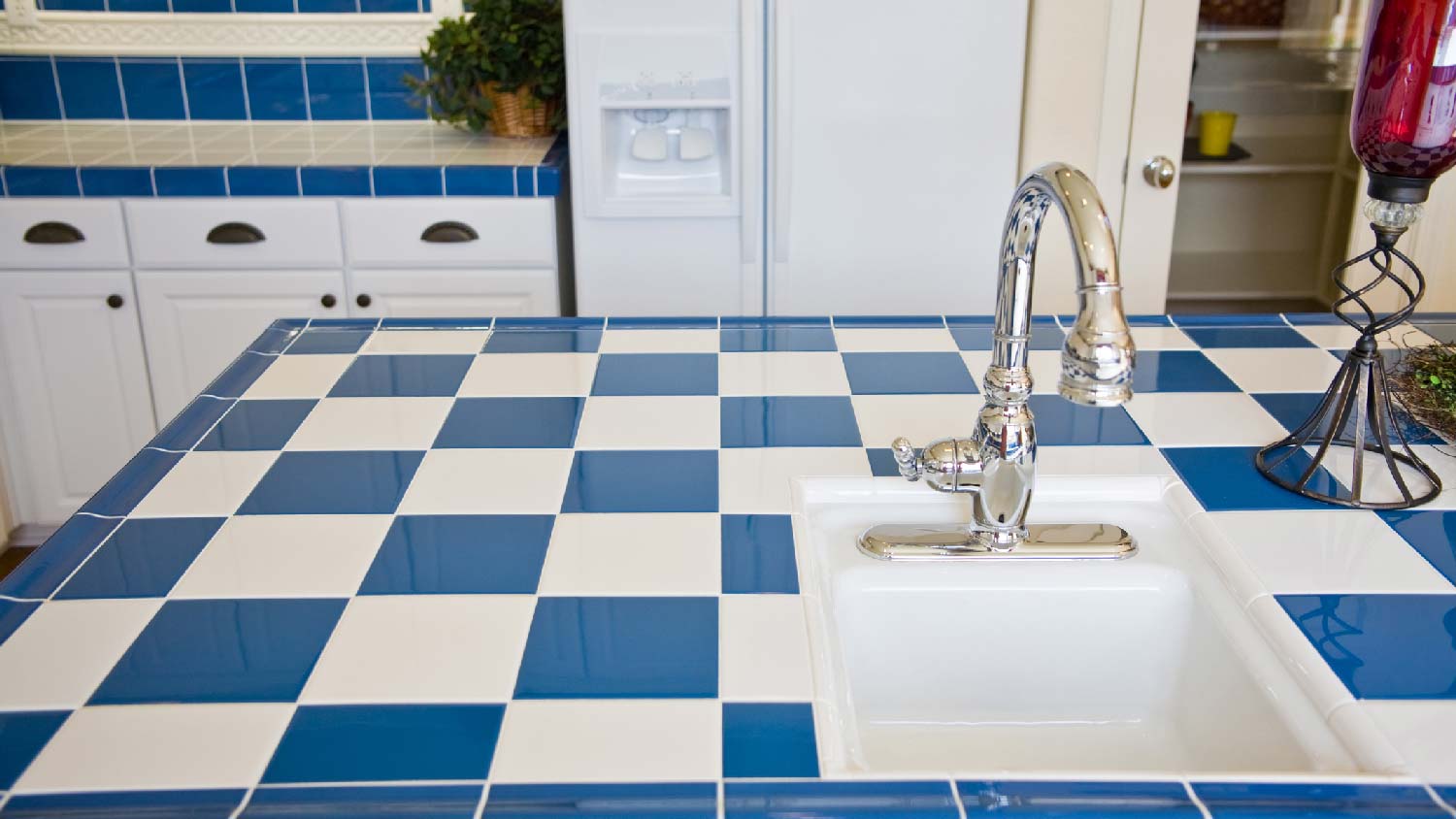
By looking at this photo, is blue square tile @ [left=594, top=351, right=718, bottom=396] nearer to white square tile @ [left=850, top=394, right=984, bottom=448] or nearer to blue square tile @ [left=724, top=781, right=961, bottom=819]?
white square tile @ [left=850, top=394, right=984, bottom=448]

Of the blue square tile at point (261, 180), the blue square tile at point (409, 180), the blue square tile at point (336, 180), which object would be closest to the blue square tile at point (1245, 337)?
the blue square tile at point (409, 180)

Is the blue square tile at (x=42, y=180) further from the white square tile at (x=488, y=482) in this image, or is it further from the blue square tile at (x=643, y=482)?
the blue square tile at (x=643, y=482)

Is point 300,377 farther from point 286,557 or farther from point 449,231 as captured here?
point 449,231

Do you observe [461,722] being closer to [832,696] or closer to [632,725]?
[632,725]

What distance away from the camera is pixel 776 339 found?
172 centimetres

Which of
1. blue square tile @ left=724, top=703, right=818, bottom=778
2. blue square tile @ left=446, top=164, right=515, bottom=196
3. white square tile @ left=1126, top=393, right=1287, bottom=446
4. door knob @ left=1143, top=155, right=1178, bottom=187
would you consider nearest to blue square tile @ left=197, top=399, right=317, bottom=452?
blue square tile @ left=724, top=703, right=818, bottom=778

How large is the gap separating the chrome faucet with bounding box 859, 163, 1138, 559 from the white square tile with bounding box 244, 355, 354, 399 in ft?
2.40

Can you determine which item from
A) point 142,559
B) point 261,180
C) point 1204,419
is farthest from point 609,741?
point 261,180

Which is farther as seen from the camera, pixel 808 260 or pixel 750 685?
pixel 808 260

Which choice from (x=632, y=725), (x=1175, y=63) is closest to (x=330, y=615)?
(x=632, y=725)

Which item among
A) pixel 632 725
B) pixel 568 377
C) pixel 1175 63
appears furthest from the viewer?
pixel 1175 63

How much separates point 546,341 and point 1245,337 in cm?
94

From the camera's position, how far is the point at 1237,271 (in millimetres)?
3051

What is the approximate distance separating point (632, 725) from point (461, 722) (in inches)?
4.8
